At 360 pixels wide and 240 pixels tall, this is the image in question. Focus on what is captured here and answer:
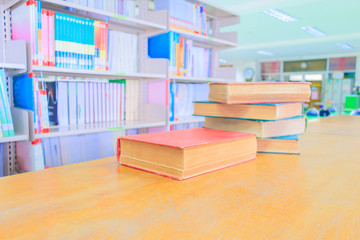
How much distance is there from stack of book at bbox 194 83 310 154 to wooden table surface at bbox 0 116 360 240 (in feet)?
0.45

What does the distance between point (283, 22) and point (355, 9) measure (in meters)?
1.48

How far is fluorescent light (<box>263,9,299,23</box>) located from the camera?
5.73 metres

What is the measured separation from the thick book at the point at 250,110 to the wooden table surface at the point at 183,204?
0.49 ft

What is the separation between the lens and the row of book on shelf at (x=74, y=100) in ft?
5.16

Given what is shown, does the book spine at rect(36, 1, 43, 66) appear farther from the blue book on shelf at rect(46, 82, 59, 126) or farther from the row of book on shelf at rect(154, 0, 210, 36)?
the row of book on shelf at rect(154, 0, 210, 36)

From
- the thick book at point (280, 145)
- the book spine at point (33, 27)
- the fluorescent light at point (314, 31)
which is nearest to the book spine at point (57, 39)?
the book spine at point (33, 27)

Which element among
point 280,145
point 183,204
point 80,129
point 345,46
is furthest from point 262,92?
point 345,46

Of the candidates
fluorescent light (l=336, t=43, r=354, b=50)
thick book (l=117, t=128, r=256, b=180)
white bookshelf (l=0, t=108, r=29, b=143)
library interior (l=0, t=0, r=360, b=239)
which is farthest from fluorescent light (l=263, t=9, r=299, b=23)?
thick book (l=117, t=128, r=256, b=180)

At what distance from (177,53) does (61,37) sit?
38.4 inches

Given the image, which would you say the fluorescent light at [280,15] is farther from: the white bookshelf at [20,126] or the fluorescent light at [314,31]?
the white bookshelf at [20,126]

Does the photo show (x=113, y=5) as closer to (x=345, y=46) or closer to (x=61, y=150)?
(x=61, y=150)

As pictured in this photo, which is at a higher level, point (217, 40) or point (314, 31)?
point (314, 31)

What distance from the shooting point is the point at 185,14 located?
2.45 metres

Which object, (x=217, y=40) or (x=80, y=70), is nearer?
(x=80, y=70)
